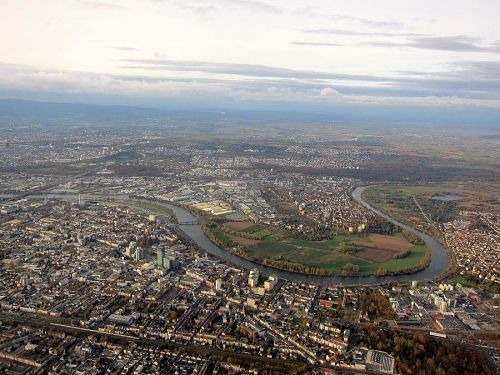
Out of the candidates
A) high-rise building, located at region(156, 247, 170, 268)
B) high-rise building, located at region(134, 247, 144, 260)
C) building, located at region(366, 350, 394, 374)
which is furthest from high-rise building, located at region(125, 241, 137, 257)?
building, located at region(366, 350, 394, 374)

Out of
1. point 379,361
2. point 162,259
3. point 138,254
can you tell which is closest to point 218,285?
point 162,259

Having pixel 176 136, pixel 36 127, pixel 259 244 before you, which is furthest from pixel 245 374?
pixel 36 127

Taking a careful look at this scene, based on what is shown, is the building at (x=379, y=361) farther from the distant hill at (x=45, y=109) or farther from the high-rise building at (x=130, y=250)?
the distant hill at (x=45, y=109)

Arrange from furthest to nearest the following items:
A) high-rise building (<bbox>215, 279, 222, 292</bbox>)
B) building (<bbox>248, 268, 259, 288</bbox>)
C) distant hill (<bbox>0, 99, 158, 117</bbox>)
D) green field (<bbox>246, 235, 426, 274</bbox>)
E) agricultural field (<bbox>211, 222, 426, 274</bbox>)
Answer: distant hill (<bbox>0, 99, 158, 117</bbox>), agricultural field (<bbox>211, 222, 426, 274</bbox>), green field (<bbox>246, 235, 426, 274</bbox>), building (<bbox>248, 268, 259, 288</bbox>), high-rise building (<bbox>215, 279, 222, 292</bbox>)

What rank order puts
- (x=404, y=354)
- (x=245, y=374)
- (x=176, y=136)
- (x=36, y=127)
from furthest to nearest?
1. (x=36, y=127)
2. (x=176, y=136)
3. (x=404, y=354)
4. (x=245, y=374)

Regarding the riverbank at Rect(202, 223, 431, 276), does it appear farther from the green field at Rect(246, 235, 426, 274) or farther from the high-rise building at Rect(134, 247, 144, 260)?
the high-rise building at Rect(134, 247, 144, 260)

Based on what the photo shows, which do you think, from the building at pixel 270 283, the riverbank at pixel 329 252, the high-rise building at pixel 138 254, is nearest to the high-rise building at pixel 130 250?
the high-rise building at pixel 138 254

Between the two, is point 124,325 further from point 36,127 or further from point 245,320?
point 36,127

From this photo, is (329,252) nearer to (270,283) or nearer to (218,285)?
(270,283)
